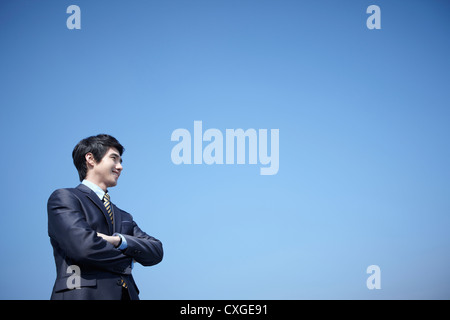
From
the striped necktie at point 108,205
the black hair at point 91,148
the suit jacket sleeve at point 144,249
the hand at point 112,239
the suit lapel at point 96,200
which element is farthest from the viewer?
the black hair at point 91,148

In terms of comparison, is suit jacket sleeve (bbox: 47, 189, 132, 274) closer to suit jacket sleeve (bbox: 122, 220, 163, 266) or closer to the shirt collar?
suit jacket sleeve (bbox: 122, 220, 163, 266)

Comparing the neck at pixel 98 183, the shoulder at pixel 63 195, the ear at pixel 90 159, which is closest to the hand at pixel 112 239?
the shoulder at pixel 63 195

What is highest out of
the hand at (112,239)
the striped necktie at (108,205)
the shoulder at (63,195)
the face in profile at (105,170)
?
the face in profile at (105,170)

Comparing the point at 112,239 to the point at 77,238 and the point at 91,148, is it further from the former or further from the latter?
the point at 91,148

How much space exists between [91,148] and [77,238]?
1.02 metres

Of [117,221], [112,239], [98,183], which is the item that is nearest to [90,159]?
[98,183]

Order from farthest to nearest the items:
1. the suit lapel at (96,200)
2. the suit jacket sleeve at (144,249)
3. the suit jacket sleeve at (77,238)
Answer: the suit lapel at (96,200), the suit jacket sleeve at (144,249), the suit jacket sleeve at (77,238)

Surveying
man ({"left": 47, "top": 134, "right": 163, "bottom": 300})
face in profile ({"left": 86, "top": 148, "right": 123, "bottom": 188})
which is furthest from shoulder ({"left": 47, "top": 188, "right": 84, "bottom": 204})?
face in profile ({"left": 86, "top": 148, "right": 123, "bottom": 188})

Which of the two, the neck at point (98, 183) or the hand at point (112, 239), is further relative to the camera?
the neck at point (98, 183)

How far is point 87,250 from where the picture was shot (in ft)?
11.7

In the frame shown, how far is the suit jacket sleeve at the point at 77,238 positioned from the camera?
3576 mm

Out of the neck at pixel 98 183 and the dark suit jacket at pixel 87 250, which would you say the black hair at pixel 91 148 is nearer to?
the neck at pixel 98 183
